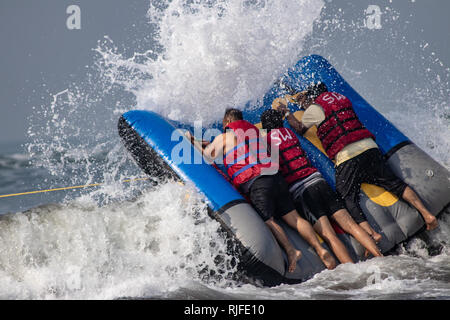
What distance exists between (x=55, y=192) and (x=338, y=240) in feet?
14.9

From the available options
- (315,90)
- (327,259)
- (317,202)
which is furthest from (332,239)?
(315,90)

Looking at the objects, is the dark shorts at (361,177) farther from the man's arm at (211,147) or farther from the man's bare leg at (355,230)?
the man's arm at (211,147)

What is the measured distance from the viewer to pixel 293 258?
290cm

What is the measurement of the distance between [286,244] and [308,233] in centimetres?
18

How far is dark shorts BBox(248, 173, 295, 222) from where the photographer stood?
9.78 ft

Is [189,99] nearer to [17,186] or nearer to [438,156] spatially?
[438,156]

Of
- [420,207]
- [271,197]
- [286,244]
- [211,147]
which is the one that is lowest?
[286,244]

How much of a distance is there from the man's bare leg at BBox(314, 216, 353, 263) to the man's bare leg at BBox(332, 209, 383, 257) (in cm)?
9

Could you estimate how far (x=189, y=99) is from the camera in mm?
3822

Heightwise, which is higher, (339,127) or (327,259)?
(339,127)

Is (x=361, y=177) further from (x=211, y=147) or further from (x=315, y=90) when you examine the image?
(x=211, y=147)

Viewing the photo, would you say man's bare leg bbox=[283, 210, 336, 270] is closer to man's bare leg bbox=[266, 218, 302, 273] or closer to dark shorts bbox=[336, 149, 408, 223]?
man's bare leg bbox=[266, 218, 302, 273]

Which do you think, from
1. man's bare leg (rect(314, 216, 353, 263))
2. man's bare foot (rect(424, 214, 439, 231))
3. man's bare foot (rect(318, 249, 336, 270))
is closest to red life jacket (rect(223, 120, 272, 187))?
man's bare leg (rect(314, 216, 353, 263))
